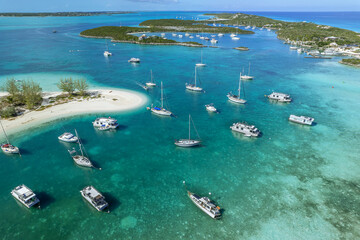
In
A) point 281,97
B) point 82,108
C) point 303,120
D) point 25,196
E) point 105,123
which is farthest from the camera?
point 281,97

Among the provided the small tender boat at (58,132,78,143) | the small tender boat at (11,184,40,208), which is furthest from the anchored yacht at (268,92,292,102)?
the small tender boat at (11,184,40,208)

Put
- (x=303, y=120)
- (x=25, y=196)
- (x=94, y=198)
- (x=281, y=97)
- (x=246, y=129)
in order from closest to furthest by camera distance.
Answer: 1. (x=94, y=198)
2. (x=25, y=196)
3. (x=246, y=129)
4. (x=303, y=120)
5. (x=281, y=97)

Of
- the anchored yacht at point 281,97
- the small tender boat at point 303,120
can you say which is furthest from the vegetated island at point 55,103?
the small tender boat at point 303,120

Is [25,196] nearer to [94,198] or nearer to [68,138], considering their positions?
[94,198]

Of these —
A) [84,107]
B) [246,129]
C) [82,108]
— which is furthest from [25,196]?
[246,129]

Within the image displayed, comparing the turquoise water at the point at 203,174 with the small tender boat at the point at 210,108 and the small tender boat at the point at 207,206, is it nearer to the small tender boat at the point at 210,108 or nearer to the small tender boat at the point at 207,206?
the small tender boat at the point at 207,206

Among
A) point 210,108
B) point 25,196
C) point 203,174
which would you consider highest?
point 210,108

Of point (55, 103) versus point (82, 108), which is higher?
point (55, 103)
